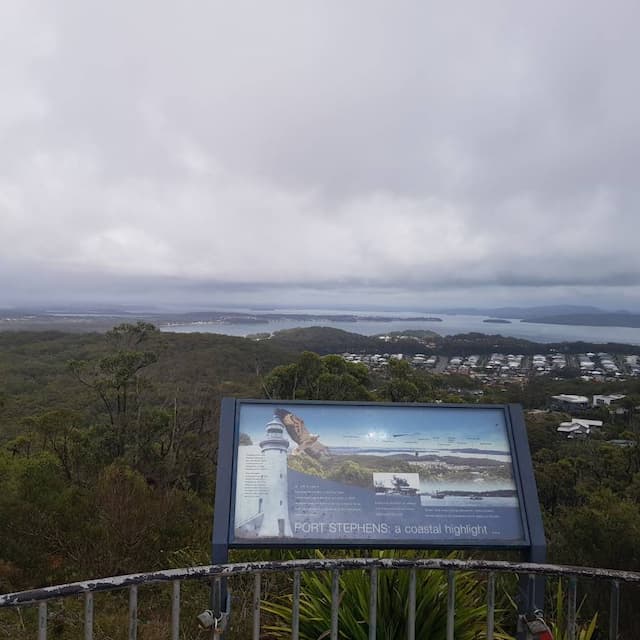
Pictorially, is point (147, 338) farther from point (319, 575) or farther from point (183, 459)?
point (319, 575)

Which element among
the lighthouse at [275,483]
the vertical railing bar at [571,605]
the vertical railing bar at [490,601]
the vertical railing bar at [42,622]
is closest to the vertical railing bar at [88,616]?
the vertical railing bar at [42,622]

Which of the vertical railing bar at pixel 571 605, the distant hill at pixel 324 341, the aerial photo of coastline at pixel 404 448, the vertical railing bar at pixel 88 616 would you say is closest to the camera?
the vertical railing bar at pixel 88 616

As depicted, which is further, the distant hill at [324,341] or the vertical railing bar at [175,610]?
the distant hill at [324,341]

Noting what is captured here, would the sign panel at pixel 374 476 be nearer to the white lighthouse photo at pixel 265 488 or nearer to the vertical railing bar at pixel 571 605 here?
the white lighthouse photo at pixel 265 488

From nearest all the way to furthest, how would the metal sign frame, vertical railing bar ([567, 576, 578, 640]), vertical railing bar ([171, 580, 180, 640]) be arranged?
vertical railing bar ([171, 580, 180, 640]), vertical railing bar ([567, 576, 578, 640]), the metal sign frame

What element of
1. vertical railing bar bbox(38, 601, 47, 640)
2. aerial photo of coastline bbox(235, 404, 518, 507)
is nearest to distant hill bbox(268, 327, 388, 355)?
aerial photo of coastline bbox(235, 404, 518, 507)

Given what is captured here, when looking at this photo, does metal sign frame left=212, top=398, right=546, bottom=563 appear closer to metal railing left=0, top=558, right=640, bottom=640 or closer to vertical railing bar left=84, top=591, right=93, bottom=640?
metal railing left=0, top=558, right=640, bottom=640

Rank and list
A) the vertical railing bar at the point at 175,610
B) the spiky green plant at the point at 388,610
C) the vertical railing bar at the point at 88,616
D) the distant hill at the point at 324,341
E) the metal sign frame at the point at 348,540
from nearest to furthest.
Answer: the vertical railing bar at the point at 88,616
the vertical railing bar at the point at 175,610
the metal sign frame at the point at 348,540
the spiky green plant at the point at 388,610
the distant hill at the point at 324,341
